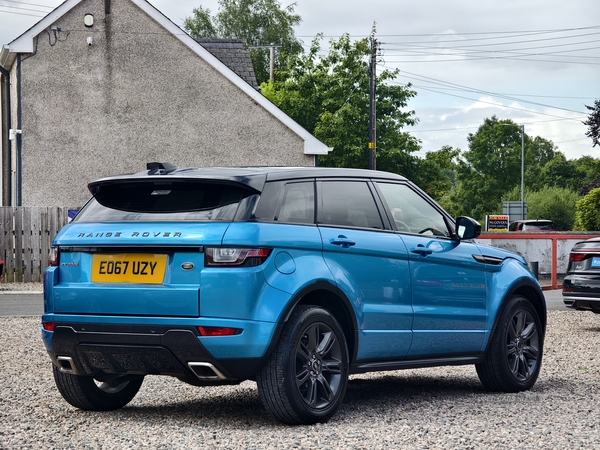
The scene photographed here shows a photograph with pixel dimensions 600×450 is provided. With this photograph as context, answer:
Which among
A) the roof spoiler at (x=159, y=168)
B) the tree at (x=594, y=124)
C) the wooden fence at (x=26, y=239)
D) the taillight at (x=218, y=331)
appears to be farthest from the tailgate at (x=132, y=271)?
the tree at (x=594, y=124)

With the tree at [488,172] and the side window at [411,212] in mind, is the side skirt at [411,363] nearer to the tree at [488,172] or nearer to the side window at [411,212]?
the side window at [411,212]

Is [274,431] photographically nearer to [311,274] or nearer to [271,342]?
[271,342]

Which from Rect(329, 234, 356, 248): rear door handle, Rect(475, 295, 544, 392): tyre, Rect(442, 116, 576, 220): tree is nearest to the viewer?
Rect(329, 234, 356, 248): rear door handle

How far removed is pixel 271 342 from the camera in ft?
20.1

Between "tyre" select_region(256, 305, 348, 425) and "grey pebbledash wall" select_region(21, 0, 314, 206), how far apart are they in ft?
75.5

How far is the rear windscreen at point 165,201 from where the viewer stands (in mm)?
6332

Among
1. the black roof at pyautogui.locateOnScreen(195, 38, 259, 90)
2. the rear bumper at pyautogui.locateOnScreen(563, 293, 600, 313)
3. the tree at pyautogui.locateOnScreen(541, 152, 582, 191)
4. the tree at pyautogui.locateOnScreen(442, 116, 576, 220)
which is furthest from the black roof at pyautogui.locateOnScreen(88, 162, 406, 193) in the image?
the tree at pyautogui.locateOnScreen(541, 152, 582, 191)

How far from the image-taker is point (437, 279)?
302 inches

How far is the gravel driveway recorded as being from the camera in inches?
237

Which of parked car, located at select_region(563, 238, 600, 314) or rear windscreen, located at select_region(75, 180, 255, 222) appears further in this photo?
parked car, located at select_region(563, 238, 600, 314)

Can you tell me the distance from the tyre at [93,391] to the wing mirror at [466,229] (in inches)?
104

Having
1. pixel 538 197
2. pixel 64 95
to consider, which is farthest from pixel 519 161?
pixel 64 95

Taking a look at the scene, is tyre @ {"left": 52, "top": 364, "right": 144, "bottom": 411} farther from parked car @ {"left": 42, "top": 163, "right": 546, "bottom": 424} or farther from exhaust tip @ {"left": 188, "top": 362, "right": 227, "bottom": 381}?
exhaust tip @ {"left": 188, "top": 362, "right": 227, "bottom": 381}

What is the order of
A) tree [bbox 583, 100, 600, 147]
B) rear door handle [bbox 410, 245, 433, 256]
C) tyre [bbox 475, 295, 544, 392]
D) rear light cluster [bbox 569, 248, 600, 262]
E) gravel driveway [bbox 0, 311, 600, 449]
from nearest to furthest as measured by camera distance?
1. gravel driveway [bbox 0, 311, 600, 449]
2. rear door handle [bbox 410, 245, 433, 256]
3. tyre [bbox 475, 295, 544, 392]
4. rear light cluster [bbox 569, 248, 600, 262]
5. tree [bbox 583, 100, 600, 147]
